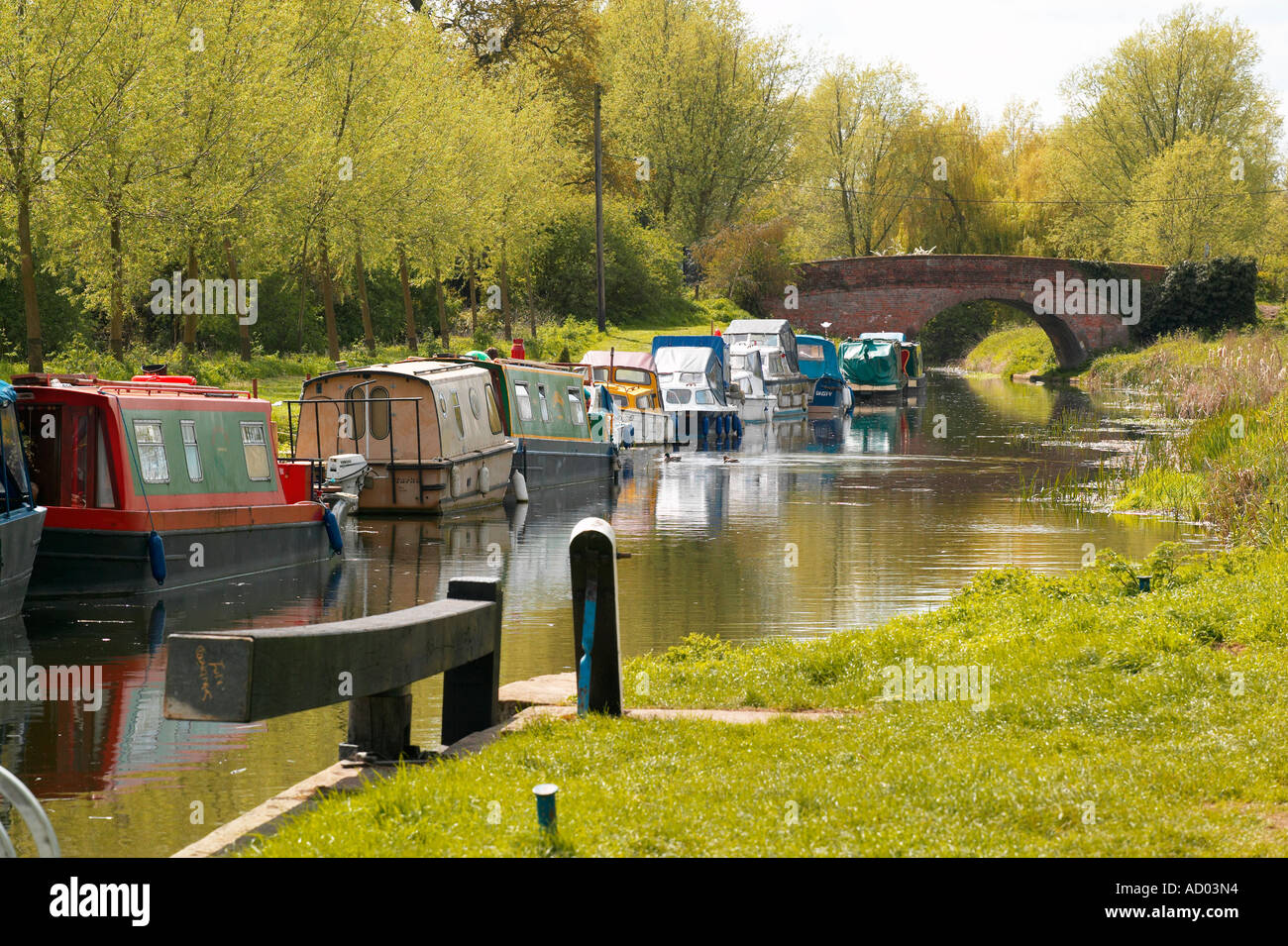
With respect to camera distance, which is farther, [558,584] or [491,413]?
[491,413]

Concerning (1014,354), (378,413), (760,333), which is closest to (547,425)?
(378,413)

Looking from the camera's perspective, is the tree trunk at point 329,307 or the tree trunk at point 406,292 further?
the tree trunk at point 406,292

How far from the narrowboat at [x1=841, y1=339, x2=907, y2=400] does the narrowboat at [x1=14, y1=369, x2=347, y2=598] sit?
4343cm

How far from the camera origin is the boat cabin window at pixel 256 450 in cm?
1894

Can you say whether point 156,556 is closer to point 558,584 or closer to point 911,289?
point 558,584

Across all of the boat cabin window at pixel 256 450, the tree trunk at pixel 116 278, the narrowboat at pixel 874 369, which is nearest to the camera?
the boat cabin window at pixel 256 450

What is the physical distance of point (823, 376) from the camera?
186 ft

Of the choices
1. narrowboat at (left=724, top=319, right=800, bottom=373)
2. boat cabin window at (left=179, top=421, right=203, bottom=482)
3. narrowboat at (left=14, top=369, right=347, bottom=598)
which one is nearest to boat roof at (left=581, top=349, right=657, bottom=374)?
narrowboat at (left=724, top=319, right=800, bottom=373)

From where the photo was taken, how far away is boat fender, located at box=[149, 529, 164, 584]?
647 inches

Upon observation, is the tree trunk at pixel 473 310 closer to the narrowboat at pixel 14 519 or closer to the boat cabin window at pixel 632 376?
the boat cabin window at pixel 632 376

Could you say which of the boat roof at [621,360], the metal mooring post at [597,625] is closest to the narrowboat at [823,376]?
the boat roof at [621,360]
